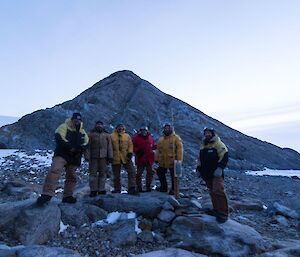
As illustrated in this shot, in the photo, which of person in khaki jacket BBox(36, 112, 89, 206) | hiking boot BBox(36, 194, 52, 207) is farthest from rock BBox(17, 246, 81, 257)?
person in khaki jacket BBox(36, 112, 89, 206)

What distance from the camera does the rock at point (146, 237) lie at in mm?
9547

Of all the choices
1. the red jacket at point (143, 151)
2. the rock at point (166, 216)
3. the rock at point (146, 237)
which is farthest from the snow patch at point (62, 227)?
the red jacket at point (143, 151)

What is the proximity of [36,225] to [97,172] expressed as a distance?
329 centimetres

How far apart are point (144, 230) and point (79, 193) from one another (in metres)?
4.95

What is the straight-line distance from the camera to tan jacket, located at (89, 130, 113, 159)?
11.8 meters

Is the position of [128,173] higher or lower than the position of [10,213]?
higher

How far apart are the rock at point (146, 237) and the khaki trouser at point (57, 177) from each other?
7.53ft

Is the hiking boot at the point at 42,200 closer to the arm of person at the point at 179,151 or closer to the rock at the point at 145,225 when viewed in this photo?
the rock at the point at 145,225

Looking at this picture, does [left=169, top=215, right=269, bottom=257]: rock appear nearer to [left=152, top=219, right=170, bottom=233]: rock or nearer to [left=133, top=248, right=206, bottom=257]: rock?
[left=152, top=219, right=170, bottom=233]: rock

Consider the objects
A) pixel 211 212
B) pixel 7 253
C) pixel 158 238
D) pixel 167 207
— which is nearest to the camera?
pixel 7 253

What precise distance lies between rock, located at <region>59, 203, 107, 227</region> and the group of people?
1.27ft

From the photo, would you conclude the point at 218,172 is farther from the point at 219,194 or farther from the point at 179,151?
the point at 179,151

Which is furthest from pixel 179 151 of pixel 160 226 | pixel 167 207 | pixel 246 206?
pixel 246 206

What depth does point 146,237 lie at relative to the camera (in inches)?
378
